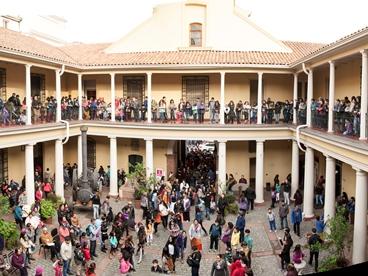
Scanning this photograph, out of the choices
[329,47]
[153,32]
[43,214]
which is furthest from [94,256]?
[153,32]

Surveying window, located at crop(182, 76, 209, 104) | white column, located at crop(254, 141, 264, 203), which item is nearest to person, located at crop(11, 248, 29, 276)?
white column, located at crop(254, 141, 264, 203)

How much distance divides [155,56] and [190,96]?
2.82 m

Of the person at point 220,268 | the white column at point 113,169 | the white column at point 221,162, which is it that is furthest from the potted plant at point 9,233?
the white column at point 221,162

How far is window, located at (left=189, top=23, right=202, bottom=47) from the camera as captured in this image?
24.5 m

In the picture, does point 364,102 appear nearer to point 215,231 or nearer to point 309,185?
point 215,231

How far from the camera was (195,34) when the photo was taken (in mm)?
24547

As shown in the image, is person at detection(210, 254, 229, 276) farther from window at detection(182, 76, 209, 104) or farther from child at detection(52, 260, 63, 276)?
window at detection(182, 76, 209, 104)

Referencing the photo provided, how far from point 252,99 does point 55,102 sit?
10171 mm

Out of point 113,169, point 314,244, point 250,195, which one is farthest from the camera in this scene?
point 113,169

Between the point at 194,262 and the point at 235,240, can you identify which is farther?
the point at 235,240

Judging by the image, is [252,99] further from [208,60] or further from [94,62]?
[94,62]

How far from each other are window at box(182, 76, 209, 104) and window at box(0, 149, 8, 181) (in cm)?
937

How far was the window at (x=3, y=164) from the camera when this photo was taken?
60.8ft

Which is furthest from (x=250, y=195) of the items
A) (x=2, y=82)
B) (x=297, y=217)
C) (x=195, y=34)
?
(x=2, y=82)
